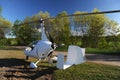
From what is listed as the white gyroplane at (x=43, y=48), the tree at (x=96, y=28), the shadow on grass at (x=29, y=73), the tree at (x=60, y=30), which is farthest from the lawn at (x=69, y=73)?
the tree at (x=96, y=28)

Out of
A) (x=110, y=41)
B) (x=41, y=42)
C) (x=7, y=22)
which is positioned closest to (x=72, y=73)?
(x=41, y=42)

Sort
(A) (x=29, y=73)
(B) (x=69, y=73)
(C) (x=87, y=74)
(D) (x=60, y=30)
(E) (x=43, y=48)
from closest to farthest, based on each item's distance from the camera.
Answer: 1. (C) (x=87, y=74)
2. (B) (x=69, y=73)
3. (A) (x=29, y=73)
4. (E) (x=43, y=48)
5. (D) (x=60, y=30)

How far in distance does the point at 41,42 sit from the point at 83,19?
21215mm

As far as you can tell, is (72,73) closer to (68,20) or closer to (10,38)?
(68,20)

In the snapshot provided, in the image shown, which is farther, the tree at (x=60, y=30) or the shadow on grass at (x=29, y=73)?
the tree at (x=60, y=30)

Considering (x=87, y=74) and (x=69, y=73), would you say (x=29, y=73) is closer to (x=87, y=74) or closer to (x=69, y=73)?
(x=69, y=73)

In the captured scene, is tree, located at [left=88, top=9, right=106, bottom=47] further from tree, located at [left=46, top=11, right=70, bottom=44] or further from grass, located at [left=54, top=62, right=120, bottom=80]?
grass, located at [left=54, top=62, right=120, bottom=80]

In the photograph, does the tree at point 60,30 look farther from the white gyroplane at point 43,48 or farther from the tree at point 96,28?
the white gyroplane at point 43,48

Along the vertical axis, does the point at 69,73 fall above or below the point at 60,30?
below

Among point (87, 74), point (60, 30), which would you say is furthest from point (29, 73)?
point (60, 30)

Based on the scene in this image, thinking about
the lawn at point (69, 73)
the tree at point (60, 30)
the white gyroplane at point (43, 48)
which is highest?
the tree at point (60, 30)

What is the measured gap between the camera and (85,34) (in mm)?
33438

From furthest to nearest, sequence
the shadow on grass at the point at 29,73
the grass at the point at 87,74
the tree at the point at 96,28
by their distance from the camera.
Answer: the tree at the point at 96,28 → the shadow on grass at the point at 29,73 → the grass at the point at 87,74

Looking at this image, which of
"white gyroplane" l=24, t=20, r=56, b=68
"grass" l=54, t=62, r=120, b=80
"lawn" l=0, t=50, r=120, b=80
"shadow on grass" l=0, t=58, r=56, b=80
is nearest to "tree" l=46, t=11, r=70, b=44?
"white gyroplane" l=24, t=20, r=56, b=68
